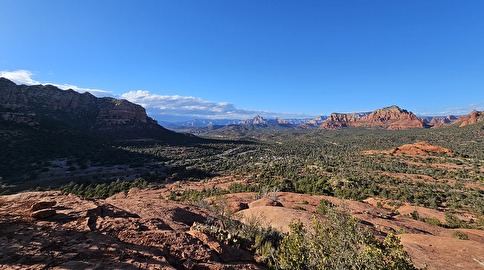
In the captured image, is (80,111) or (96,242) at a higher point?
(80,111)

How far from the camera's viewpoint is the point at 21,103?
84.7 metres

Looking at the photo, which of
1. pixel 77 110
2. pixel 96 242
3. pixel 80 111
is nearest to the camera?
pixel 96 242

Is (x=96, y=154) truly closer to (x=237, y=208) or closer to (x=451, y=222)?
(x=237, y=208)

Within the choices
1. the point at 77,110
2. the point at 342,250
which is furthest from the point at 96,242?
the point at 77,110

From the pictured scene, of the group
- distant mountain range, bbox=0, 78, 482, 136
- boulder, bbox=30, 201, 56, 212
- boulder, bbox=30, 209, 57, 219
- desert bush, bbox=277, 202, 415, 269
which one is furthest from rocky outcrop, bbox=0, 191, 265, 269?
distant mountain range, bbox=0, 78, 482, 136

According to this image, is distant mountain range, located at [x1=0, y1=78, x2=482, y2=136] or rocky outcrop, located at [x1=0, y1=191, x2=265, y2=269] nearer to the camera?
rocky outcrop, located at [x1=0, y1=191, x2=265, y2=269]

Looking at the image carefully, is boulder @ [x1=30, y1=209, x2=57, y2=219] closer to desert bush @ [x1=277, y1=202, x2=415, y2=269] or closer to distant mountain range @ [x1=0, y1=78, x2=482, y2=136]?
desert bush @ [x1=277, y1=202, x2=415, y2=269]

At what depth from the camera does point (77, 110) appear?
109m

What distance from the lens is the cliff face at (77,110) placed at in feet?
272

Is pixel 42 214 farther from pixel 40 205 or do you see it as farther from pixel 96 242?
pixel 96 242

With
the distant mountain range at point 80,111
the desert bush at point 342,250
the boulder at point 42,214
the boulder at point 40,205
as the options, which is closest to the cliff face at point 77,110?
the distant mountain range at point 80,111

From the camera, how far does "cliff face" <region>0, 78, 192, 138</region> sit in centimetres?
8281

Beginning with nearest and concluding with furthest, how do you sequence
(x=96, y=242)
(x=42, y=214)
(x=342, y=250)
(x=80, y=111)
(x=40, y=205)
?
(x=342, y=250), (x=96, y=242), (x=42, y=214), (x=40, y=205), (x=80, y=111)

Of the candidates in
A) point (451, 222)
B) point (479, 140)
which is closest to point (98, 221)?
point (451, 222)
